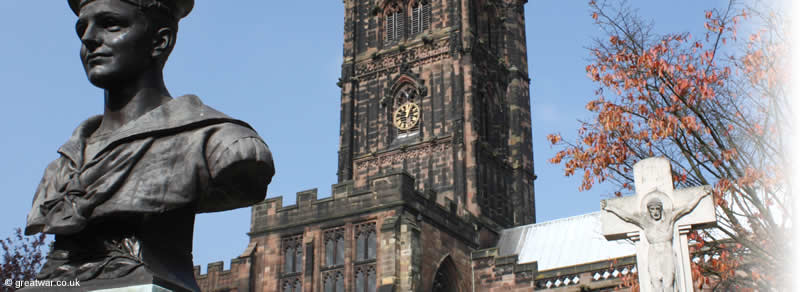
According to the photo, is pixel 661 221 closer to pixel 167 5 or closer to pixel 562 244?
pixel 167 5

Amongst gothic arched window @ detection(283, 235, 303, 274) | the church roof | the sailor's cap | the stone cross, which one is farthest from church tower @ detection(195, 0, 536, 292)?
the sailor's cap

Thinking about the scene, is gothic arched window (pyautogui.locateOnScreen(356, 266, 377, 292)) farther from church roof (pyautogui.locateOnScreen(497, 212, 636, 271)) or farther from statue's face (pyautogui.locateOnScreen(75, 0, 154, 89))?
statue's face (pyautogui.locateOnScreen(75, 0, 154, 89))

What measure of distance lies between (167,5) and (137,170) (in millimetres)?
808

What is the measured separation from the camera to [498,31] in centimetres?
4431

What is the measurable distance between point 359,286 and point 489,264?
521 centimetres

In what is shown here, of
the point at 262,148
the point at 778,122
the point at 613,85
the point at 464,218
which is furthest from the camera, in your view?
the point at 464,218

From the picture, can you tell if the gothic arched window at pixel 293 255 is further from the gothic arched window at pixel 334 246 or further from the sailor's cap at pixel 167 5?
the sailor's cap at pixel 167 5

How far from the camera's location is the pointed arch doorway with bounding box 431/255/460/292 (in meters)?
29.7

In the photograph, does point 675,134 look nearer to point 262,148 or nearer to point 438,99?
point 262,148

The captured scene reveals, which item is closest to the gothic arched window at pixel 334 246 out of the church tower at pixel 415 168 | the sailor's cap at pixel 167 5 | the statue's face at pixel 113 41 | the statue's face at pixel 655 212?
the church tower at pixel 415 168

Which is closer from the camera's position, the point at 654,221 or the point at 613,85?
the point at 654,221

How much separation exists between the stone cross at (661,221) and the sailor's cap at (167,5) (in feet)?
20.1

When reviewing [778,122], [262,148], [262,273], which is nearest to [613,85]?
[778,122]

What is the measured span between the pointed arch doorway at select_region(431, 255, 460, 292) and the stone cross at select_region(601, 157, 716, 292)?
20.6m
